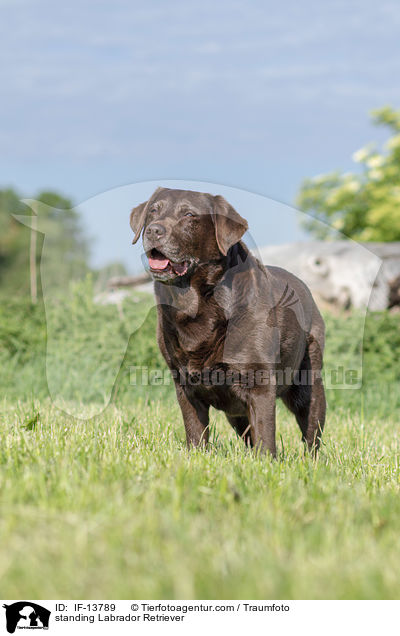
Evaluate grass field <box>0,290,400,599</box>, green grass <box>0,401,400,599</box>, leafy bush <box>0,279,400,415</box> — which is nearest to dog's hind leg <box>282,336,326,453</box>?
grass field <box>0,290,400,599</box>

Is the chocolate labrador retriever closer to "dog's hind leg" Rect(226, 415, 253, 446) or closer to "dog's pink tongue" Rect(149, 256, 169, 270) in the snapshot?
"dog's pink tongue" Rect(149, 256, 169, 270)

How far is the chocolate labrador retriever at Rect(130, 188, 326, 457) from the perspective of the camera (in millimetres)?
3217

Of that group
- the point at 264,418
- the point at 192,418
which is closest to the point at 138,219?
the point at 192,418

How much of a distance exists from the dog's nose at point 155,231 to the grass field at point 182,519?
3.38 feet

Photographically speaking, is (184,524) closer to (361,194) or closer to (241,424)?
(241,424)

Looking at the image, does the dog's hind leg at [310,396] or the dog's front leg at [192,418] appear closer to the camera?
the dog's front leg at [192,418]

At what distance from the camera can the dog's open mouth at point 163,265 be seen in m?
3.18

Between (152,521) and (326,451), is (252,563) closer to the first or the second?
(152,521)

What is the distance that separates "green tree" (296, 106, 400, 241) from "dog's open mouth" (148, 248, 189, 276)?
15.7 metres

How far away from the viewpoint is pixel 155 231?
312 centimetres

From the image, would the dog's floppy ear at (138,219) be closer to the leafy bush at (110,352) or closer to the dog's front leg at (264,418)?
the dog's front leg at (264,418)
